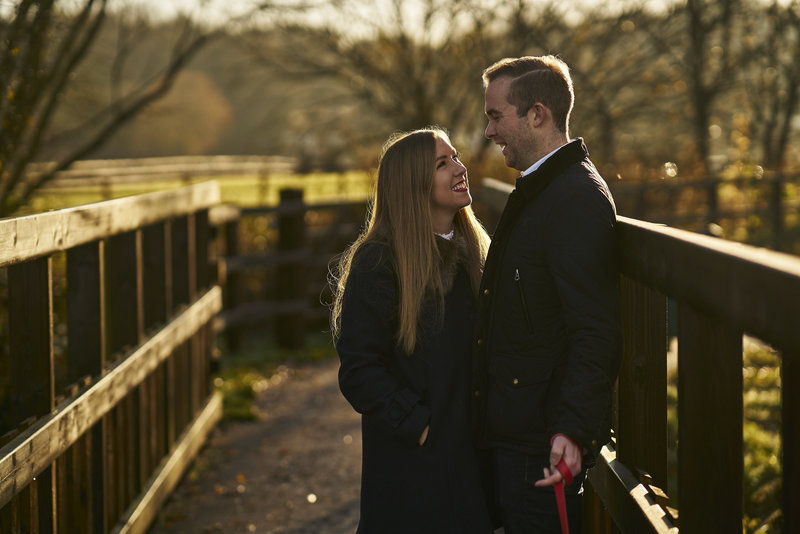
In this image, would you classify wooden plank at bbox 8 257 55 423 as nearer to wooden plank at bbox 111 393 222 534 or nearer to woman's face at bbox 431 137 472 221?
wooden plank at bbox 111 393 222 534

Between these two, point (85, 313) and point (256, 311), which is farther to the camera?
point (256, 311)

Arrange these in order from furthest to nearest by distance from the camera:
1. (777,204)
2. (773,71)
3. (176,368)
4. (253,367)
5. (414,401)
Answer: (773,71) → (777,204) → (253,367) → (176,368) → (414,401)

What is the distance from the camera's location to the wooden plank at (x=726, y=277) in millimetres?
1552

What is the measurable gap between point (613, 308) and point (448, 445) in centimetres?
76

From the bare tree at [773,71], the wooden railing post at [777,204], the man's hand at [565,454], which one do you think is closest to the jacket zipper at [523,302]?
the man's hand at [565,454]

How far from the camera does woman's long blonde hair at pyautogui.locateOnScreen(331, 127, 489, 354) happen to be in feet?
9.83

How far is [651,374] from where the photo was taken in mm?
2678

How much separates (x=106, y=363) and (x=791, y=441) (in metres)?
3.17

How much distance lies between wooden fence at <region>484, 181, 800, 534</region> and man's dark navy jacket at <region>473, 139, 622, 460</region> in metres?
0.12

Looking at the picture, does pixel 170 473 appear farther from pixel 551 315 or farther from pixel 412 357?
pixel 551 315

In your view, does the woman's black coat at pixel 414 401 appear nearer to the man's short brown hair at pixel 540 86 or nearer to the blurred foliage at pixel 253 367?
the man's short brown hair at pixel 540 86

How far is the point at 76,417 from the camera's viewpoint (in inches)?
137

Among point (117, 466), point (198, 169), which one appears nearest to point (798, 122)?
point (198, 169)

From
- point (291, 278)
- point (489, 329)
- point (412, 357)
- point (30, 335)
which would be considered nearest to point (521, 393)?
point (489, 329)
